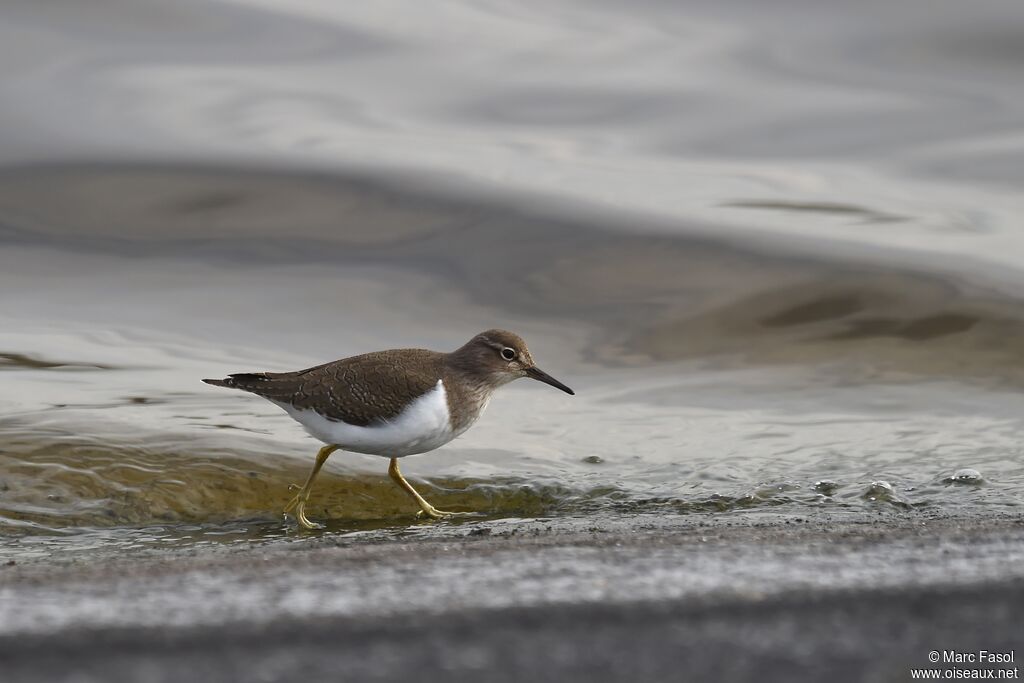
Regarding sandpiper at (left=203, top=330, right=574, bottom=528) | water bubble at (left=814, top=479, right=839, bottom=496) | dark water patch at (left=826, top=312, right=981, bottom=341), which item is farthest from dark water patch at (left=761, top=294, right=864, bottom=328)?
sandpiper at (left=203, top=330, right=574, bottom=528)

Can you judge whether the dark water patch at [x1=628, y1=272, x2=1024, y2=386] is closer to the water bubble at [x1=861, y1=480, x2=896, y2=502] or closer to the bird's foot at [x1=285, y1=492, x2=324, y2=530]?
the water bubble at [x1=861, y1=480, x2=896, y2=502]

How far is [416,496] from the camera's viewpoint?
294 inches

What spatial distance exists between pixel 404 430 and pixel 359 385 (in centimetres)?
43

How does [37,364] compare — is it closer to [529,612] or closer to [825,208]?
[529,612]

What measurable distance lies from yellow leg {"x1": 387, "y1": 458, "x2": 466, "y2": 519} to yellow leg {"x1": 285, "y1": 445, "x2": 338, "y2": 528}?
38 centimetres

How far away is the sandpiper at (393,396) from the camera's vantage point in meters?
6.98

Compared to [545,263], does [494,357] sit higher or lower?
lower

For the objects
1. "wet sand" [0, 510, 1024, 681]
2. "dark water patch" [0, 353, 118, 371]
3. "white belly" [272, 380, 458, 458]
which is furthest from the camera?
"dark water patch" [0, 353, 118, 371]

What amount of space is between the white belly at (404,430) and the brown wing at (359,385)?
0.04m

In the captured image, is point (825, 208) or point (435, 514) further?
point (825, 208)

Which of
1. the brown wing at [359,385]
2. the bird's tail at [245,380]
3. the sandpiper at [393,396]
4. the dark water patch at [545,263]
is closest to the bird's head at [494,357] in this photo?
the sandpiper at [393,396]

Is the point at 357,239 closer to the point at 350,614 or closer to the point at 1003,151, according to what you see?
the point at 1003,151

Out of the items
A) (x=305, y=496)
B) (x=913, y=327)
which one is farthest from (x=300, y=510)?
(x=913, y=327)

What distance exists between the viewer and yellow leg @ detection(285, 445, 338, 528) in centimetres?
711
